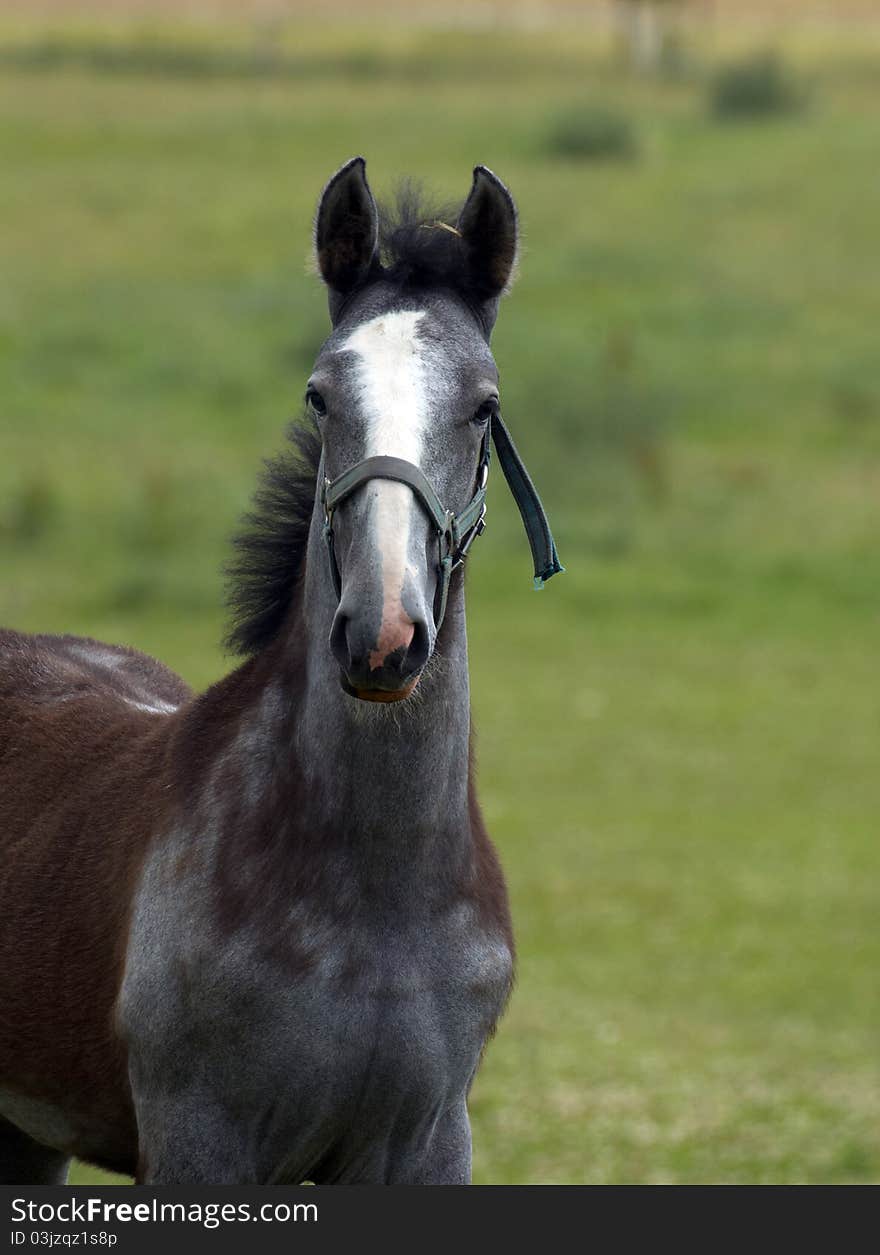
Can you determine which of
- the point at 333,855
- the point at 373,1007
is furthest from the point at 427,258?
the point at 373,1007

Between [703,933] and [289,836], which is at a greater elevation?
[703,933]

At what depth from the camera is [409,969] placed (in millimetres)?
4141

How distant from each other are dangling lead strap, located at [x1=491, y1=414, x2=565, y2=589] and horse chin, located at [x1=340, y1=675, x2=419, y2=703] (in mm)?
741

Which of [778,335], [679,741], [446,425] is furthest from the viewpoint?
[778,335]

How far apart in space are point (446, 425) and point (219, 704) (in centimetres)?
92

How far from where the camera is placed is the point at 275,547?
4.57m

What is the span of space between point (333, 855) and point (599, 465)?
1917cm

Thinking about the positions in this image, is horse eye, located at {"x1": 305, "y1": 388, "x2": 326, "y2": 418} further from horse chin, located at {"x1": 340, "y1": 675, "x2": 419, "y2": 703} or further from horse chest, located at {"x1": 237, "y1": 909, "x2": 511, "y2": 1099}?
horse chest, located at {"x1": 237, "y1": 909, "x2": 511, "y2": 1099}

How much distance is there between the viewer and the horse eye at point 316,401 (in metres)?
4.09

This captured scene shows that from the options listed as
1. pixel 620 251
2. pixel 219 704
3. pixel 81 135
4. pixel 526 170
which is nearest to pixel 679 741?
pixel 219 704

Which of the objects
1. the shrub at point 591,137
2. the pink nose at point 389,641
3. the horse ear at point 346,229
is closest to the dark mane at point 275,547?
the horse ear at point 346,229

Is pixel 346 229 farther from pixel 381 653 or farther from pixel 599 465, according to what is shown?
pixel 599 465

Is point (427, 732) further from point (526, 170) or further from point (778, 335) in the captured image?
point (526, 170)

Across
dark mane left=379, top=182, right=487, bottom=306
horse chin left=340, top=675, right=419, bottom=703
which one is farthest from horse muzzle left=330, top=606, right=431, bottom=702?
dark mane left=379, top=182, right=487, bottom=306
